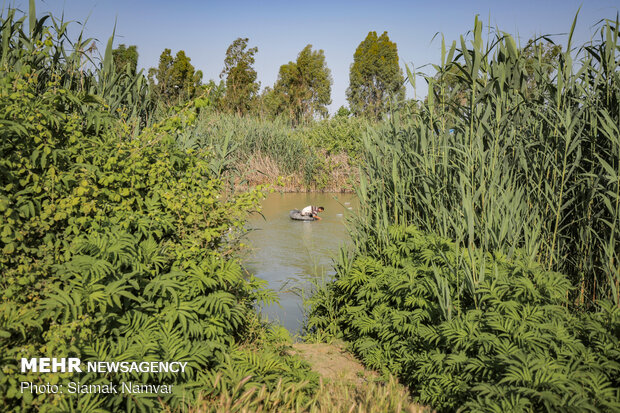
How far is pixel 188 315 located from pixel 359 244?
264 cm

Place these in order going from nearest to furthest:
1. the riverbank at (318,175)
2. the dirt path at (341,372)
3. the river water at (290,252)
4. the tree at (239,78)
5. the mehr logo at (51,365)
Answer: the mehr logo at (51,365) → the dirt path at (341,372) → the river water at (290,252) → the riverbank at (318,175) → the tree at (239,78)

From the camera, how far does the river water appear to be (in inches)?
223

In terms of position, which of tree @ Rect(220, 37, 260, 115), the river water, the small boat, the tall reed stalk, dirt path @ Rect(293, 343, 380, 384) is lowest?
dirt path @ Rect(293, 343, 380, 384)

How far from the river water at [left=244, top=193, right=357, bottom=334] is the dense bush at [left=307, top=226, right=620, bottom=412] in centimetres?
107

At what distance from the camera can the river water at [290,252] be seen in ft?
18.6

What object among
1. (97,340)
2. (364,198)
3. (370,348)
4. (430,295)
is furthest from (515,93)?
(97,340)

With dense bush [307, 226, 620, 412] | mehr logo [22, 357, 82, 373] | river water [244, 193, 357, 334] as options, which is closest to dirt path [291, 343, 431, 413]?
dense bush [307, 226, 620, 412]

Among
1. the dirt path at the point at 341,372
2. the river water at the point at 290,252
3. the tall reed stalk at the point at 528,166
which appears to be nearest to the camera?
the dirt path at the point at 341,372

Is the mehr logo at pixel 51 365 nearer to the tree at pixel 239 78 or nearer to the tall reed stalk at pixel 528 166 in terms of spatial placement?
the tall reed stalk at pixel 528 166

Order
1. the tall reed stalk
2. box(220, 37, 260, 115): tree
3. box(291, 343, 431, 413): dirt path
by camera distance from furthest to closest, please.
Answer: box(220, 37, 260, 115): tree, the tall reed stalk, box(291, 343, 431, 413): dirt path

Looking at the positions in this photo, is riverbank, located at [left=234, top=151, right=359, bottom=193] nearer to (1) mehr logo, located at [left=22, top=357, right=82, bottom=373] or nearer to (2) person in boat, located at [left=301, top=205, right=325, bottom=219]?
(2) person in boat, located at [left=301, top=205, right=325, bottom=219]

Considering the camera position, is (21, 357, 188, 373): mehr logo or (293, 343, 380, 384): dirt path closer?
(21, 357, 188, 373): mehr logo

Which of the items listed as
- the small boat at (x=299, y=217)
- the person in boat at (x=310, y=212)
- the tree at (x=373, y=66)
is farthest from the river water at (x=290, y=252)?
the tree at (x=373, y=66)

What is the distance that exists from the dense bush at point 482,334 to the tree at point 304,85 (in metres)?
38.6
